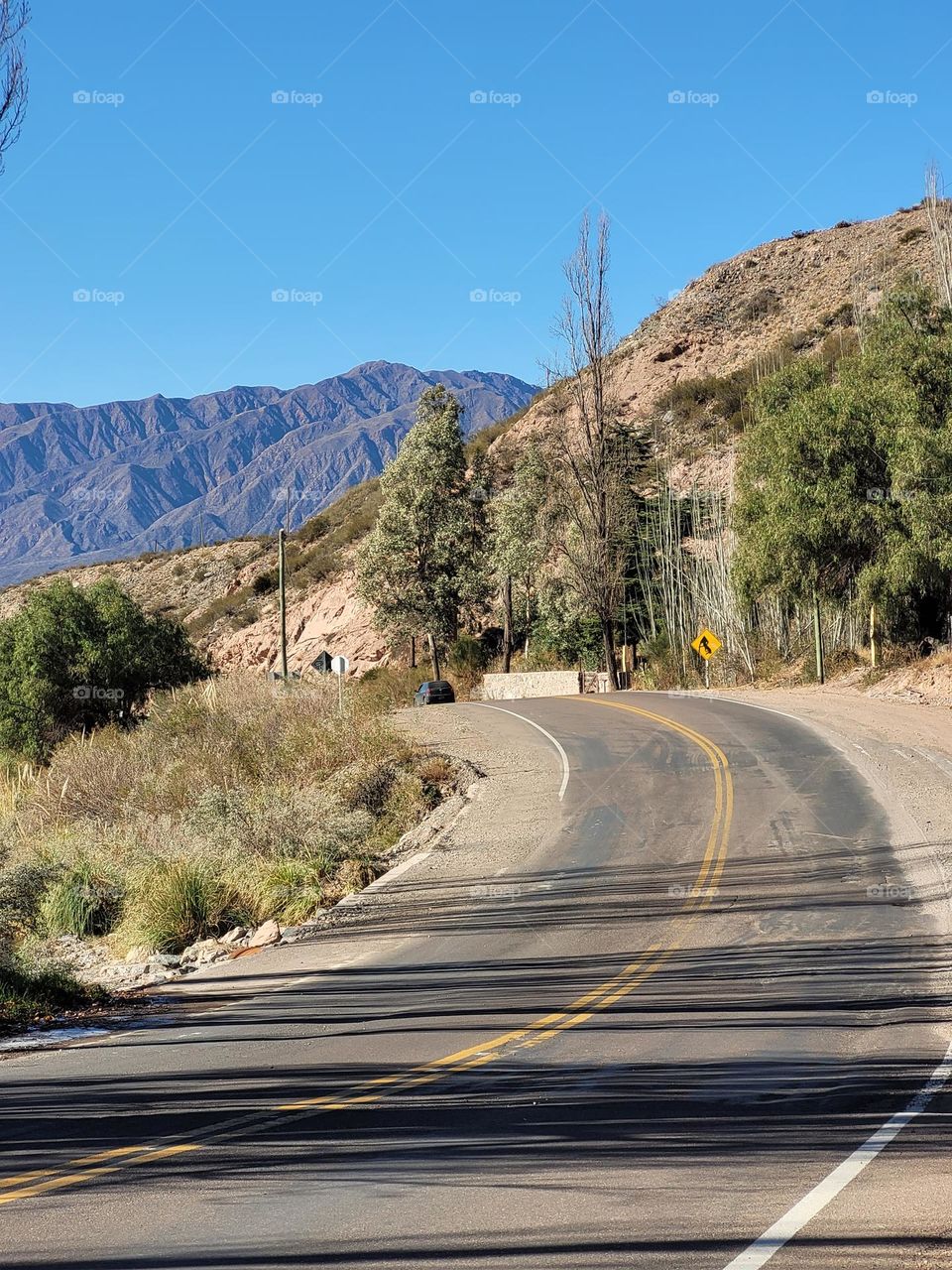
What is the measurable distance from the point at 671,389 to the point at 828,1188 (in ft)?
270

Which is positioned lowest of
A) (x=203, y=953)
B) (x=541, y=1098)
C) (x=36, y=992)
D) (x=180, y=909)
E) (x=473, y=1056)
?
(x=203, y=953)

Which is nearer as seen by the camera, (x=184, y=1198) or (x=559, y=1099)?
(x=184, y=1198)

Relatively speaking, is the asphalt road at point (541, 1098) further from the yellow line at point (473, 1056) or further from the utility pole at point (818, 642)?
the utility pole at point (818, 642)

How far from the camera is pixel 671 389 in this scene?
8512cm

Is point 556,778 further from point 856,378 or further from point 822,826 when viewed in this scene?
point 856,378

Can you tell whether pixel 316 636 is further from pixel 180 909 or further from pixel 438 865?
pixel 180 909

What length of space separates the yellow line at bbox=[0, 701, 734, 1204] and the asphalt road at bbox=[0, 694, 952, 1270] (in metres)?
0.04

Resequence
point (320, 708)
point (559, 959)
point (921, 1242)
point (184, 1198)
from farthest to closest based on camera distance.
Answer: point (320, 708), point (559, 959), point (184, 1198), point (921, 1242)

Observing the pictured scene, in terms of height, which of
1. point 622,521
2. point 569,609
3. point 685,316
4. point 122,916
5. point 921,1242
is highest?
point 685,316

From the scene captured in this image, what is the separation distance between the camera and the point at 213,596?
3814 inches

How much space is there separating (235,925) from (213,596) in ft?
269

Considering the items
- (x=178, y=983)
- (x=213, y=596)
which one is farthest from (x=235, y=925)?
(x=213, y=596)

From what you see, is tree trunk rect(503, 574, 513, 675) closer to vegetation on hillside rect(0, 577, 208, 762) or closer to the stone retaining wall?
the stone retaining wall

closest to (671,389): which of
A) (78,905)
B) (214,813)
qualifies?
(214,813)
